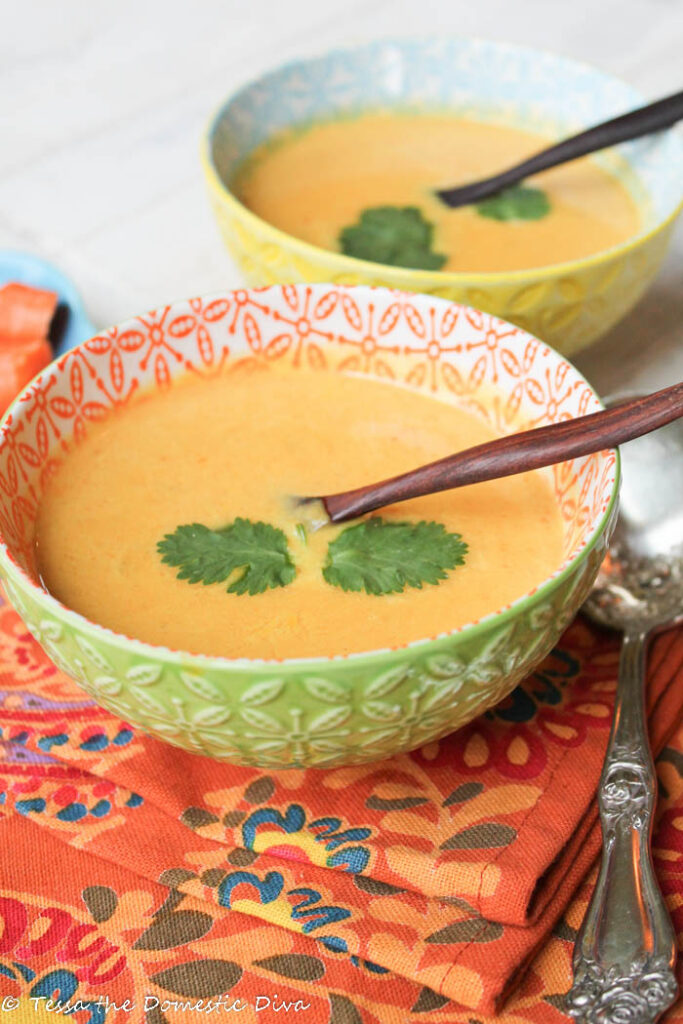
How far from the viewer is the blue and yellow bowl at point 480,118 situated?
4.23 feet

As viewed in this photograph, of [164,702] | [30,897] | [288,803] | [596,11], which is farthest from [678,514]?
[596,11]

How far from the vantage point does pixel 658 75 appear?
7.61 ft

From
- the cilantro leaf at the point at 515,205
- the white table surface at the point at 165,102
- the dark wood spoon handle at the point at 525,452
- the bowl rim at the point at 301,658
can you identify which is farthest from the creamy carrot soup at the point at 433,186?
the bowl rim at the point at 301,658

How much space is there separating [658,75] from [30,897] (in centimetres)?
207

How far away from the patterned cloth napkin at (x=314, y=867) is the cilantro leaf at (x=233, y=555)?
186mm

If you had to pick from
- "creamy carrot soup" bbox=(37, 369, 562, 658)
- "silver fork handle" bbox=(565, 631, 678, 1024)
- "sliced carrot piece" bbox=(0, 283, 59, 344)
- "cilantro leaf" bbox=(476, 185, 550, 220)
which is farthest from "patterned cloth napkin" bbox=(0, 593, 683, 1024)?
"cilantro leaf" bbox=(476, 185, 550, 220)

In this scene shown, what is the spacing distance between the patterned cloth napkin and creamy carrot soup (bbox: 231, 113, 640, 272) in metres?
0.70

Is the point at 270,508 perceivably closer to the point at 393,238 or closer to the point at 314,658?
the point at 314,658

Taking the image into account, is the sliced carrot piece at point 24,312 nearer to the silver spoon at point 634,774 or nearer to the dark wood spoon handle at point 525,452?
the dark wood spoon handle at point 525,452

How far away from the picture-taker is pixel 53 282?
5.44 ft

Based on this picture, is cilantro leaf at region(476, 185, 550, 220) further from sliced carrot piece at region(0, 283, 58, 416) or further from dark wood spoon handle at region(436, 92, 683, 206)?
sliced carrot piece at region(0, 283, 58, 416)

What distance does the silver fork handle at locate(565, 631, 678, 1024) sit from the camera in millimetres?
837

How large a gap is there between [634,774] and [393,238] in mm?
848

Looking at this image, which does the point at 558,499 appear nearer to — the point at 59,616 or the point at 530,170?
the point at 59,616
